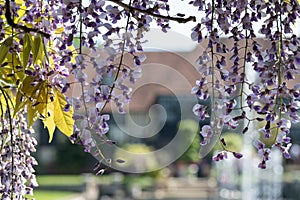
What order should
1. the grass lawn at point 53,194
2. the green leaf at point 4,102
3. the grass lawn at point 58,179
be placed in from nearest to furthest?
the green leaf at point 4,102 → the grass lawn at point 53,194 → the grass lawn at point 58,179

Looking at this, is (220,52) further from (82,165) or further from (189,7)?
(82,165)

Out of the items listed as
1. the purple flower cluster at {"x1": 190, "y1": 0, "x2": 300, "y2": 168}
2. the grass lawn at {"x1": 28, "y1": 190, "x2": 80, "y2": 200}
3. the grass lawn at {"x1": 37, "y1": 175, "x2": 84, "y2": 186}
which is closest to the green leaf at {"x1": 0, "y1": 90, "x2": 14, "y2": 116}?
the purple flower cluster at {"x1": 190, "y1": 0, "x2": 300, "y2": 168}

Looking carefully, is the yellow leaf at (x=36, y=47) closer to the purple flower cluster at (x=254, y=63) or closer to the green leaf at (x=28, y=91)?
the green leaf at (x=28, y=91)

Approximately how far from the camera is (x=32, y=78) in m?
0.71

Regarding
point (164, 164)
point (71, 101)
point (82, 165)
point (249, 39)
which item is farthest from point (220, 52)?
point (82, 165)

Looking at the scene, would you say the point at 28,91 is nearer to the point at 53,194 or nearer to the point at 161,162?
the point at 161,162

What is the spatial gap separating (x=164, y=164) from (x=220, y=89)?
13.2 metres

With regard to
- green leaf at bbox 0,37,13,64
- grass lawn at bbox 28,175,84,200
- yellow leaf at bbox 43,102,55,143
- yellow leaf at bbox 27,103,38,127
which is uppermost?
grass lawn at bbox 28,175,84,200

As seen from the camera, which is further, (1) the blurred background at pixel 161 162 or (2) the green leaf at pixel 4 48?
(1) the blurred background at pixel 161 162

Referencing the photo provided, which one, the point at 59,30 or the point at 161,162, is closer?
the point at 59,30

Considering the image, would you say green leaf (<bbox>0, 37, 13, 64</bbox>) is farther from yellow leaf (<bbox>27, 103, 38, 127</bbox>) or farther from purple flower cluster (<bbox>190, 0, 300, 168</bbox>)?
purple flower cluster (<bbox>190, 0, 300, 168</bbox>)

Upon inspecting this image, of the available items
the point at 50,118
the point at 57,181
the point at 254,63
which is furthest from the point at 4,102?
the point at 57,181

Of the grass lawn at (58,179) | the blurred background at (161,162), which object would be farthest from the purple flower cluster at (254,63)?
the grass lawn at (58,179)

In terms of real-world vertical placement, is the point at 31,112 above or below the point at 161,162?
below
